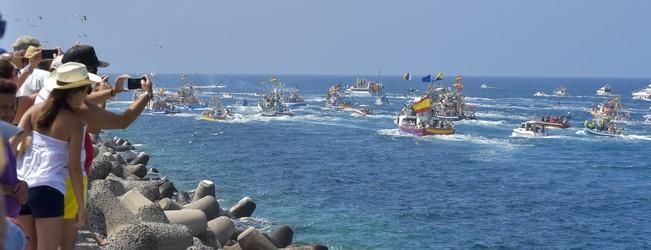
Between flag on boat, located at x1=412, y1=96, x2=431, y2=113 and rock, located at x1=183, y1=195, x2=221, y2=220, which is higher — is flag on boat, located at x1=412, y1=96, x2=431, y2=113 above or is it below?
below

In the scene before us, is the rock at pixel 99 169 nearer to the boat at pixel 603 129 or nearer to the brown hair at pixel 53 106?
the brown hair at pixel 53 106

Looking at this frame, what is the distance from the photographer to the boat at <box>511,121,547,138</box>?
57000 millimetres

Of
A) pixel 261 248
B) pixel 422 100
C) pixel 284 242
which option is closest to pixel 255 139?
pixel 422 100

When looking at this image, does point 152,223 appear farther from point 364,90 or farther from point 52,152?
point 364,90

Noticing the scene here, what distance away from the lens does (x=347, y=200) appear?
89.9ft

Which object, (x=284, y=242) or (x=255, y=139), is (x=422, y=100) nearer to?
(x=255, y=139)

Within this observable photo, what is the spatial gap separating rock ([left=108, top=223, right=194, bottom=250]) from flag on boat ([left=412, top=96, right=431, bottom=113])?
151 feet

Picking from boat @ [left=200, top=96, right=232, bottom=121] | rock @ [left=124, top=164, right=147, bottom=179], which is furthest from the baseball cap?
boat @ [left=200, top=96, right=232, bottom=121]

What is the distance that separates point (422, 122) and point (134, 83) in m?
51.7

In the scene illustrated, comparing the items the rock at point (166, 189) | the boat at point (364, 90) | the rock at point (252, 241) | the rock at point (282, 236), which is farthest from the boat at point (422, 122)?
the boat at point (364, 90)

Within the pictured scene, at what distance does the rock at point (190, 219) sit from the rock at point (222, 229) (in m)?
1.48

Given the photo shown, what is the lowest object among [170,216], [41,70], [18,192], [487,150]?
[487,150]

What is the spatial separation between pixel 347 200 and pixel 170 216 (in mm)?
15353

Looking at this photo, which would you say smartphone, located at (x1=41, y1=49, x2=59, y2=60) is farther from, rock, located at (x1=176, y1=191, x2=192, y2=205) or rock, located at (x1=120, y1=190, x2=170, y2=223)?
rock, located at (x1=176, y1=191, x2=192, y2=205)
